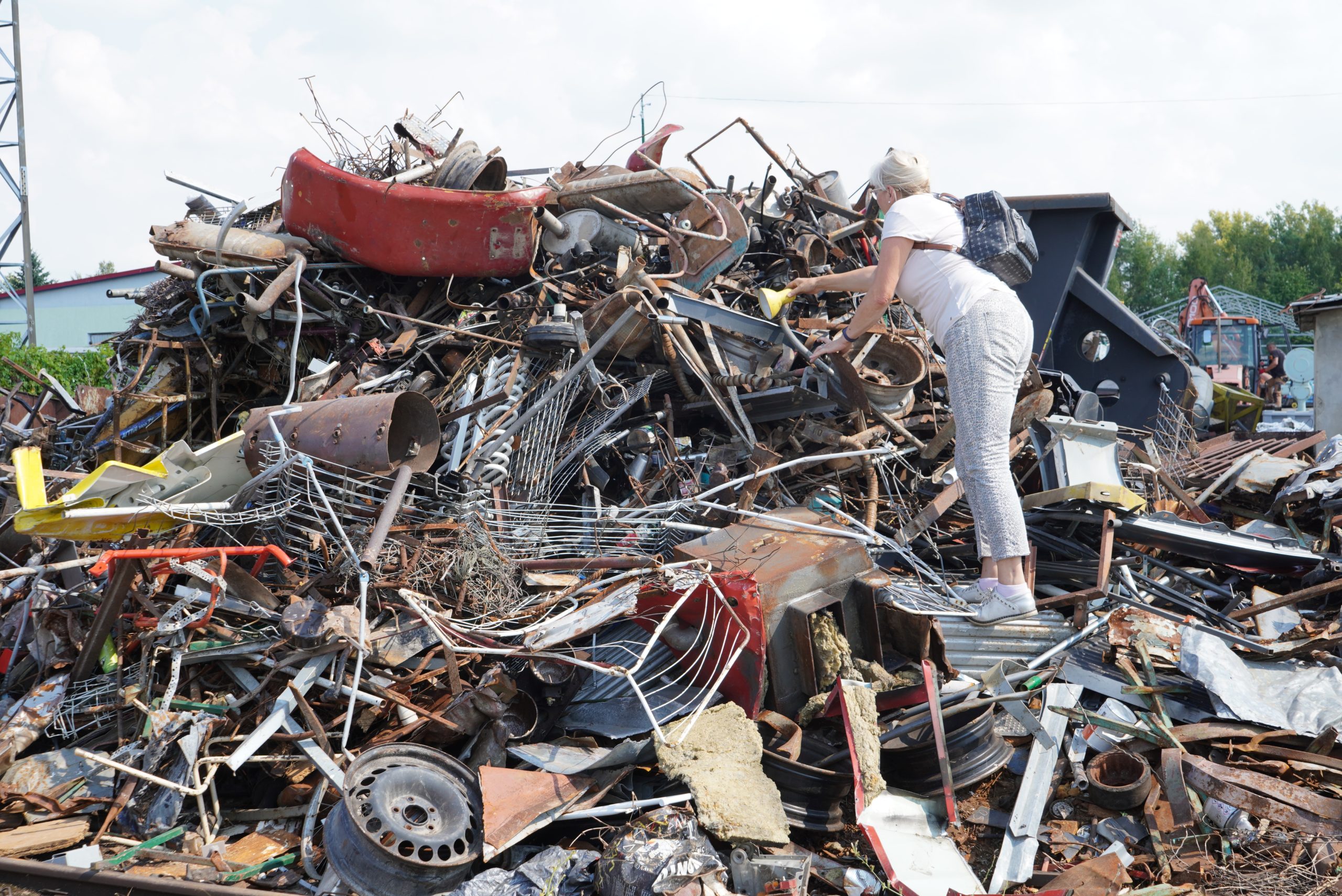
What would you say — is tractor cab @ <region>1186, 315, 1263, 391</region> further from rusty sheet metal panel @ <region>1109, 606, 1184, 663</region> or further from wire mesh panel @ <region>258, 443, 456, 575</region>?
wire mesh panel @ <region>258, 443, 456, 575</region>

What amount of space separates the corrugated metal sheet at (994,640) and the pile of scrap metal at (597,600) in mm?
16

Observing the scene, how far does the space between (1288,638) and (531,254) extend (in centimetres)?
456

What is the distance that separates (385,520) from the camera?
11.8 ft

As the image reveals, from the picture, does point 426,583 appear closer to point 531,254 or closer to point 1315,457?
point 531,254

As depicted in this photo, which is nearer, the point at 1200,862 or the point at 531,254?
the point at 1200,862

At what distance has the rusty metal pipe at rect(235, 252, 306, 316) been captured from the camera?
5.48m

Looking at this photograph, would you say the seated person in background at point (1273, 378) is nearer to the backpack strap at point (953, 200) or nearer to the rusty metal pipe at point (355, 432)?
the backpack strap at point (953, 200)

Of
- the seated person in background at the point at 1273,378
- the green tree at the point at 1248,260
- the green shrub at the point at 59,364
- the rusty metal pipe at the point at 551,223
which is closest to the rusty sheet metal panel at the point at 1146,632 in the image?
the rusty metal pipe at the point at 551,223

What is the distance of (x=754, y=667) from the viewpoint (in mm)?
3301

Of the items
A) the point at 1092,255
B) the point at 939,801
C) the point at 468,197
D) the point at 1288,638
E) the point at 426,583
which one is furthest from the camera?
the point at 1092,255

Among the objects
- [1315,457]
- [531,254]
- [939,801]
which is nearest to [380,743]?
[939,801]

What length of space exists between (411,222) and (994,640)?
404cm

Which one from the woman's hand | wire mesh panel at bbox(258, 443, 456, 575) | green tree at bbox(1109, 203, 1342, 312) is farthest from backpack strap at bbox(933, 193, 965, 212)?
green tree at bbox(1109, 203, 1342, 312)

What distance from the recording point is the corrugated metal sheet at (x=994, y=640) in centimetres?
375
